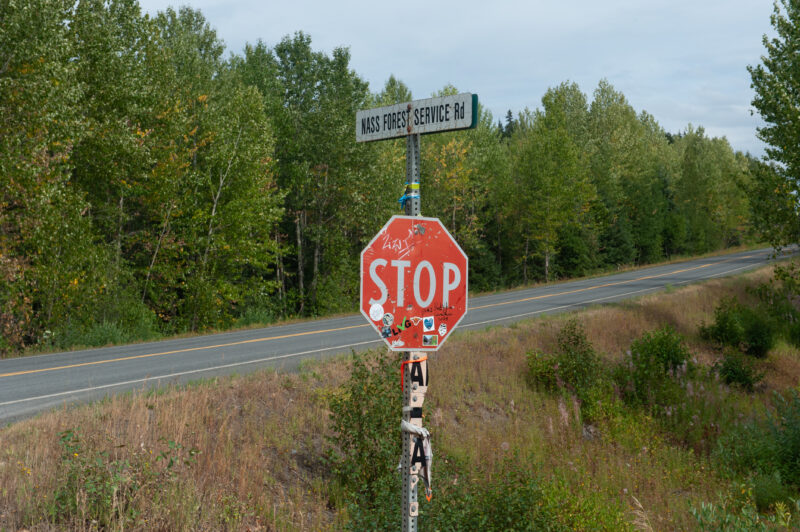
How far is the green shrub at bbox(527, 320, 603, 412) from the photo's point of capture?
482 inches

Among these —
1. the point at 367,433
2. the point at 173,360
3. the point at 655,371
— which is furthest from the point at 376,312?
the point at 655,371

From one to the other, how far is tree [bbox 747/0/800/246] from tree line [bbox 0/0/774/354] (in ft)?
3.04

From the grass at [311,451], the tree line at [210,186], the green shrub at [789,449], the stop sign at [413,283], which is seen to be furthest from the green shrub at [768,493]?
the tree line at [210,186]

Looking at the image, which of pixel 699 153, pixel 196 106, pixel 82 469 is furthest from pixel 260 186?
pixel 699 153

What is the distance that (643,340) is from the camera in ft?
50.0

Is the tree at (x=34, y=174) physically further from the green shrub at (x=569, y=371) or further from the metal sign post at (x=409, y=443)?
the metal sign post at (x=409, y=443)

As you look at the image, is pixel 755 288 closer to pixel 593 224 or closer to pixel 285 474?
pixel 593 224

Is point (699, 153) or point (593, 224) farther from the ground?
point (699, 153)

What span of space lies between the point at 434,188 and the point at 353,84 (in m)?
8.96

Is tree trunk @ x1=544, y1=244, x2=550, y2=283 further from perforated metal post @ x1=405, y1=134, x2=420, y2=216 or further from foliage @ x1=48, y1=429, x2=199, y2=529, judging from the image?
perforated metal post @ x1=405, y1=134, x2=420, y2=216

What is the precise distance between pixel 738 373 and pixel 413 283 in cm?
1568

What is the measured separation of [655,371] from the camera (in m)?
14.0

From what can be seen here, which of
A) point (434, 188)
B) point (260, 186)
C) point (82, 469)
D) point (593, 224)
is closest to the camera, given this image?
point (82, 469)

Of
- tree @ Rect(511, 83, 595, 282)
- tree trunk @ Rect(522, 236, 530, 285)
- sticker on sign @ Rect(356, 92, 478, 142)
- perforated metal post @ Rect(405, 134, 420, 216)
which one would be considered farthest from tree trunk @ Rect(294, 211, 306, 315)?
perforated metal post @ Rect(405, 134, 420, 216)
